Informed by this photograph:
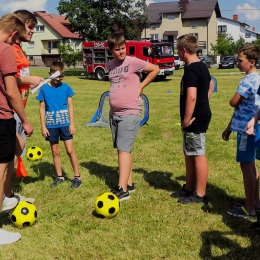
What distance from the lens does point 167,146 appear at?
8000 millimetres

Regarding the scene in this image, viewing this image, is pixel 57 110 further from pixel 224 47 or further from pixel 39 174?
A: pixel 224 47

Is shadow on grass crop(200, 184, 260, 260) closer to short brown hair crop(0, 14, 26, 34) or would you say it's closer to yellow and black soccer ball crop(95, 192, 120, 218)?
yellow and black soccer ball crop(95, 192, 120, 218)

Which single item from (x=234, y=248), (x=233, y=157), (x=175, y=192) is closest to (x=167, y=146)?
(x=233, y=157)

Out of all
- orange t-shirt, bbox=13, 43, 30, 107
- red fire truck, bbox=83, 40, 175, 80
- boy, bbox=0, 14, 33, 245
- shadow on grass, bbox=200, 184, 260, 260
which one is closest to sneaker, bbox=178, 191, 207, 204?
shadow on grass, bbox=200, 184, 260, 260

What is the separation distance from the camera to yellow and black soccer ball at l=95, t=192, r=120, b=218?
4.45 m

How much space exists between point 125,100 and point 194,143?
1036 millimetres

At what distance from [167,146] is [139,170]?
1.71 meters

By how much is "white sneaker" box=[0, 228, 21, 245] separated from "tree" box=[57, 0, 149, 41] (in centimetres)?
3317

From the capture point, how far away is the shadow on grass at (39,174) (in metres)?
5.84

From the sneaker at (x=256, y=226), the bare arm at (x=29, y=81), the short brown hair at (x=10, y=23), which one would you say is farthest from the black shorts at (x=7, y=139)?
the sneaker at (x=256, y=226)

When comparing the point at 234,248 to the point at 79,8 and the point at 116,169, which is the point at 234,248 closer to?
the point at 116,169

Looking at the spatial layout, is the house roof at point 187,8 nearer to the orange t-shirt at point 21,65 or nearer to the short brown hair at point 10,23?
the orange t-shirt at point 21,65

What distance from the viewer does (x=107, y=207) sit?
4.45m

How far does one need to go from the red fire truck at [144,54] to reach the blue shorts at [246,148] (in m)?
22.7
